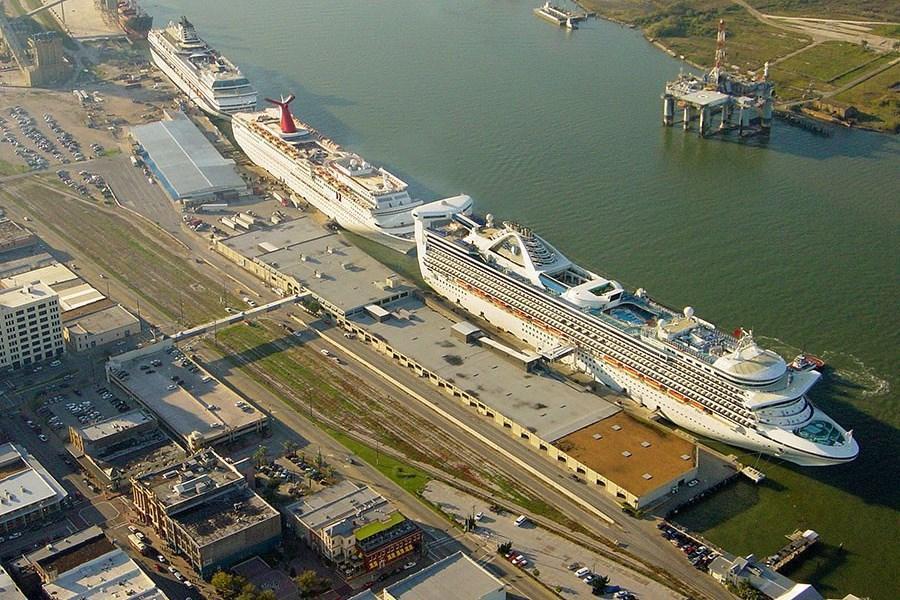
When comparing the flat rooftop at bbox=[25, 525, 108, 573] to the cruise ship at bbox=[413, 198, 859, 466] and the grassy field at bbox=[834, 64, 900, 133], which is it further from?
the grassy field at bbox=[834, 64, 900, 133]

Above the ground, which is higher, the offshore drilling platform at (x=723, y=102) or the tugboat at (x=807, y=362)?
the offshore drilling platform at (x=723, y=102)

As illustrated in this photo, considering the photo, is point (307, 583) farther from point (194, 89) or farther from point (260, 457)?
point (194, 89)

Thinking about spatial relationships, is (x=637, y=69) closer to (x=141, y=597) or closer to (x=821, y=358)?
(x=821, y=358)

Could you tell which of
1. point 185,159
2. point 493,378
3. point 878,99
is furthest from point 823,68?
point 493,378

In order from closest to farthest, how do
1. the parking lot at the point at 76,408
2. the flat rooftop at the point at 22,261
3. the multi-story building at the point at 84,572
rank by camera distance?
1. the multi-story building at the point at 84,572
2. the parking lot at the point at 76,408
3. the flat rooftop at the point at 22,261

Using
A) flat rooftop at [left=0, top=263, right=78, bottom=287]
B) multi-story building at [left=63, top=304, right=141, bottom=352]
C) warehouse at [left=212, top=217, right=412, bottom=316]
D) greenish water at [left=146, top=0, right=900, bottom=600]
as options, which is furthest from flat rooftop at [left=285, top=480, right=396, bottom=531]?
flat rooftop at [left=0, top=263, right=78, bottom=287]

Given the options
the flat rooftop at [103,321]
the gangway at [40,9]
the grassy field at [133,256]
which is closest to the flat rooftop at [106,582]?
the flat rooftop at [103,321]

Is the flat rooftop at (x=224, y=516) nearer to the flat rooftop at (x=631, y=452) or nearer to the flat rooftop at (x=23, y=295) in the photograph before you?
the flat rooftop at (x=631, y=452)
